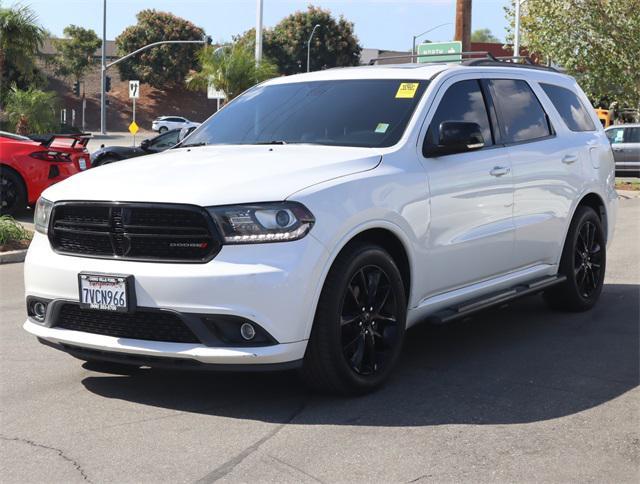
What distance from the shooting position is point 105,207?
4.95 metres

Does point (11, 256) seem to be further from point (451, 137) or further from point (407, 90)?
point (451, 137)

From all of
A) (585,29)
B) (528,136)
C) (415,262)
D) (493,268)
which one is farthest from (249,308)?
(585,29)

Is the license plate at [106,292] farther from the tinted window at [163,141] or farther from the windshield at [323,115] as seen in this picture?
the tinted window at [163,141]

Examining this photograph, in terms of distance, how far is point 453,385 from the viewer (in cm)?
552

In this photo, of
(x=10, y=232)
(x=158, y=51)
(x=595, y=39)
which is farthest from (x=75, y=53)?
(x=10, y=232)

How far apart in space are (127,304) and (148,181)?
67 cm

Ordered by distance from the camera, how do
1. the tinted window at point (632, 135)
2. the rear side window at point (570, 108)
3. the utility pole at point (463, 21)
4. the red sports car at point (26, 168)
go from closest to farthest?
the rear side window at point (570, 108)
the red sports car at point (26, 168)
the utility pole at point (463, 21)
the tinted window at point (632, 135)

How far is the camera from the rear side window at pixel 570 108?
24.9 ft

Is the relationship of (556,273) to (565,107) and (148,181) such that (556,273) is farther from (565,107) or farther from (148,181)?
(148,181)

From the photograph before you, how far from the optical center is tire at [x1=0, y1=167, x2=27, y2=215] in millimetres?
13211

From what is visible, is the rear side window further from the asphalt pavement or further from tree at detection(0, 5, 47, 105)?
tree at detection(0, 5, 47, 105)

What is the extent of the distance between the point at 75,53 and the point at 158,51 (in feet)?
21.3

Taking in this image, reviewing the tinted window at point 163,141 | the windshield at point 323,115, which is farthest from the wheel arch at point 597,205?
the tinted window at point 163,141

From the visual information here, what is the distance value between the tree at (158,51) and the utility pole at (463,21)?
59.2m
